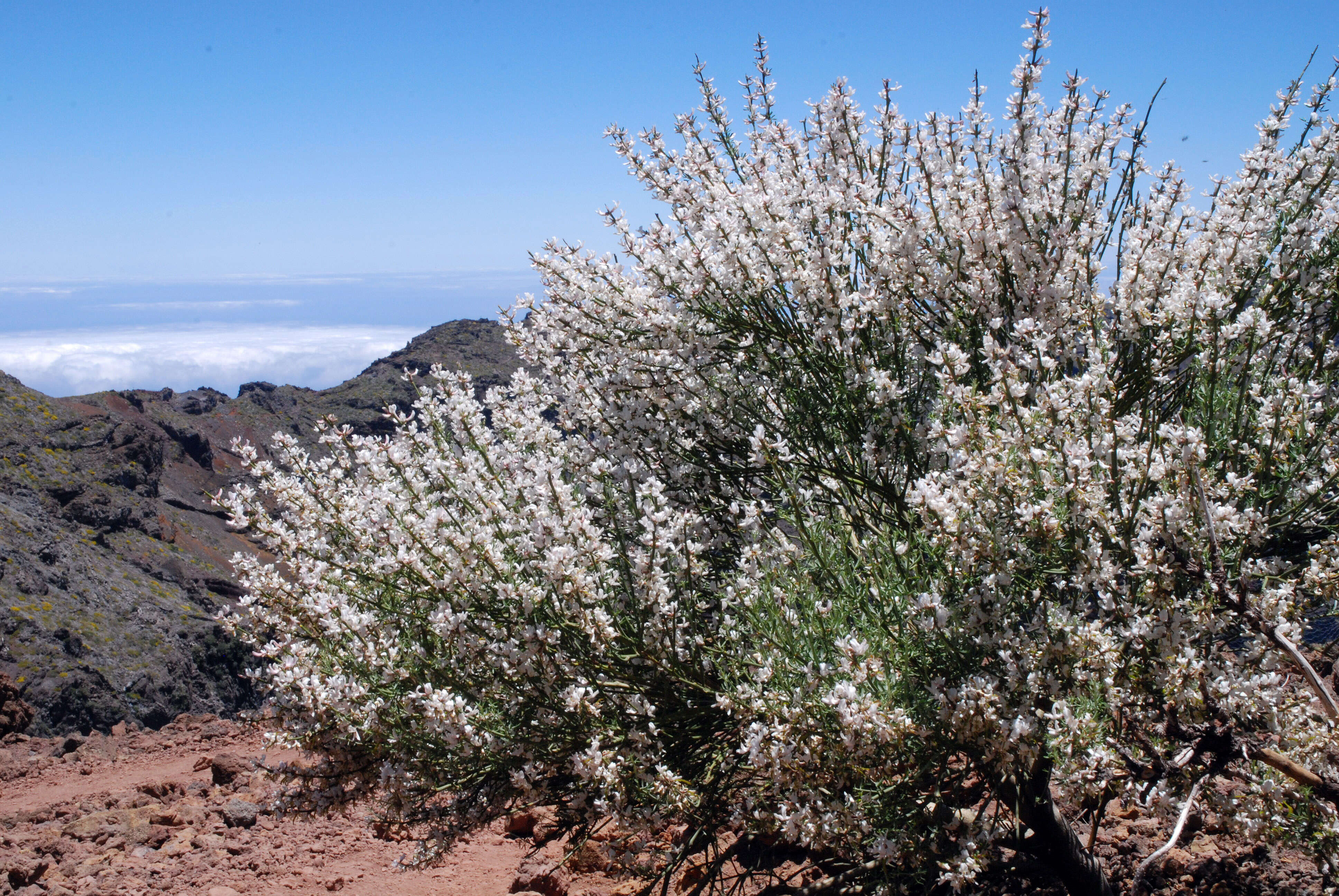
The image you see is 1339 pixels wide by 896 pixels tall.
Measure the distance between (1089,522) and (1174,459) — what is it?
0.39 meters

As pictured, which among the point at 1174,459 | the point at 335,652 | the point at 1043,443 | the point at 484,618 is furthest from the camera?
the point at 335,652

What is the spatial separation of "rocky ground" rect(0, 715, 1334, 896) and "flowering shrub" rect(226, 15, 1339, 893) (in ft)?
2.03

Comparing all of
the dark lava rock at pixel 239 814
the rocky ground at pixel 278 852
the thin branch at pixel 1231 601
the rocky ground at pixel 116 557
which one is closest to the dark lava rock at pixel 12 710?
the rocky ground at pixel 116 557

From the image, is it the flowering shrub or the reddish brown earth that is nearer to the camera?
the flowering shrub

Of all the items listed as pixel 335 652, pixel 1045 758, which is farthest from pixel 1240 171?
pixel 335 652

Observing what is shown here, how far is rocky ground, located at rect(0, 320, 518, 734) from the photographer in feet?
38.0

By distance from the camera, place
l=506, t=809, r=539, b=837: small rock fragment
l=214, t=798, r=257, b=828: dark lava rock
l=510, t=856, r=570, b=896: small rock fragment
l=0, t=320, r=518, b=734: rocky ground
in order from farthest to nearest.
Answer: l=0, t=320, r=518, b=734: rocky ground < l=214, t=798, r=257, b=828: dark lava rock < l=506, t=809, r=539, b=837: small rock fragment < l=510, t=856, r=570, b=896: small rock fragment

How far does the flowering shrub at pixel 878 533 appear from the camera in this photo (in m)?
3.27

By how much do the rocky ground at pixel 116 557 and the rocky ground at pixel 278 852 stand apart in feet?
7.67

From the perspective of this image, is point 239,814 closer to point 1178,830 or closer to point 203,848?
point 203,848

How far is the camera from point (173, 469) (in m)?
18.0

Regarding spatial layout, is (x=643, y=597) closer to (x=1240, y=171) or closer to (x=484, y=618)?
(x=484, y=618)

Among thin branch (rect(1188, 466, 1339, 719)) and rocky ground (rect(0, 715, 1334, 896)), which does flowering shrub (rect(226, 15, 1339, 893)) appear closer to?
thin branch (rect(1188, 466, 1339, 719))

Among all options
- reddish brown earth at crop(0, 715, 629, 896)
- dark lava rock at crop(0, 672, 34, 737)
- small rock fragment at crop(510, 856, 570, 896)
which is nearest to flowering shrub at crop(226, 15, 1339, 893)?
small rock fragment at crop(510, 856, 570, 896)
